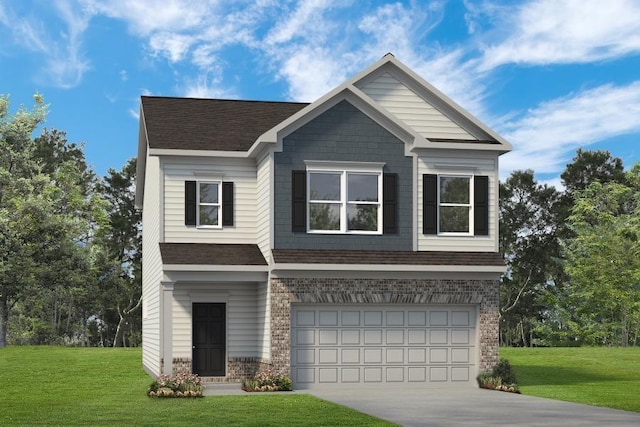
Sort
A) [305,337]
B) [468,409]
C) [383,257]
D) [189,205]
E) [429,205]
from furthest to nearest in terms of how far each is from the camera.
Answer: [189,205]
[429,205]
[383,257]
[305,337]
[468,409]

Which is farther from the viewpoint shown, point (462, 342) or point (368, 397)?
point (462, 342)

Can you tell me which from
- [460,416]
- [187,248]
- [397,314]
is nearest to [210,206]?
[187,248]

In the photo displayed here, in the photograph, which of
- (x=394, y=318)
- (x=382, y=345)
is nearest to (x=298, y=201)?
(x=394, y=318)

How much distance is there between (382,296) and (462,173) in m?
4.42

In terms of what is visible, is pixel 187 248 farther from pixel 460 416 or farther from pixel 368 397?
pixel 460 416

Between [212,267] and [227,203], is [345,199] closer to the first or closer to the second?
[227,203]

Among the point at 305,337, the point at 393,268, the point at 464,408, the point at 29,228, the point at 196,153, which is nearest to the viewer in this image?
the point at 464,408

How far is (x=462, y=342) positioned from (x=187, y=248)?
8.41 m

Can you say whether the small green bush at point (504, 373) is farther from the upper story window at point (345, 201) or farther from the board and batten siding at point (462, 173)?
the upper story window at point (345, 201)

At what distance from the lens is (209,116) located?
104 ft

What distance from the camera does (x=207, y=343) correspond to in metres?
28.5

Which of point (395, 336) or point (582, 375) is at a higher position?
point (395, 336)

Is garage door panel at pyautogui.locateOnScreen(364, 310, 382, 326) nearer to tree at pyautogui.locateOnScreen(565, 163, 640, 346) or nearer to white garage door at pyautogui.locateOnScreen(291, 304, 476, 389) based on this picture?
white garage door at pyautogui.locateOnScreen(291, 304, 476, 389)

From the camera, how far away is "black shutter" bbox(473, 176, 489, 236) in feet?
92.8
